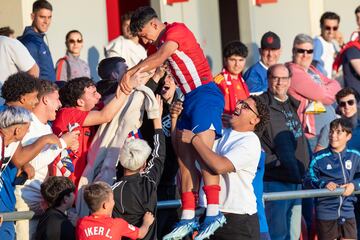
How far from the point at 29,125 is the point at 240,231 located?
185 centimetres

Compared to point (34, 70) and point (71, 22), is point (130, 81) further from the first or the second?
point (71, 22)

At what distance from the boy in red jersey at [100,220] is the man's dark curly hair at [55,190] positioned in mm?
273

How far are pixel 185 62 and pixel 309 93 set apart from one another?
3.43 m

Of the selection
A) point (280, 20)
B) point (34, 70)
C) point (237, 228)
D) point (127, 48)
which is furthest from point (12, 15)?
point (280, 20)

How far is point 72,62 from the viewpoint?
13.4 m

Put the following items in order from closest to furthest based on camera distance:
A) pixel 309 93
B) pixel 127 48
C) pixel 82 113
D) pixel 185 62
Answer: pixel 82 113 → pixel 185 62 → pixel 309 93 → pixel 127 48

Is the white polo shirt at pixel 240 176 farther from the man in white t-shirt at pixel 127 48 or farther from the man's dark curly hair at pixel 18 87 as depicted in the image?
the man in white t-shirt at pixel 127 48

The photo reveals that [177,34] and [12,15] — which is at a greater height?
[12,15]

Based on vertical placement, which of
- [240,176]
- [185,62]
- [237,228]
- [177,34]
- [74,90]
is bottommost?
[237,228]

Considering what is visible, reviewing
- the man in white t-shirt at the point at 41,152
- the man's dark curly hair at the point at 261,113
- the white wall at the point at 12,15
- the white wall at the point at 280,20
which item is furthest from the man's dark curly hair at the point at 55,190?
the white wall at the point at 280,20

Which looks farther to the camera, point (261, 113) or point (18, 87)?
point (261, 113)

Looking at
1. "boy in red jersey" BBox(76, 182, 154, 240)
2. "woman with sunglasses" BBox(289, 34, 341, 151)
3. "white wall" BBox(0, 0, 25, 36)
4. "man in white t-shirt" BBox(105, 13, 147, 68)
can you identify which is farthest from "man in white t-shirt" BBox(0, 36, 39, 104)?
"woman with sunglasses" BBox(289, 34, 341, 151)

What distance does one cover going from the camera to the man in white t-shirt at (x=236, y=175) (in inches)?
367

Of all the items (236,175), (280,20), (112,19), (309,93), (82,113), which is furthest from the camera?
(280,20)
